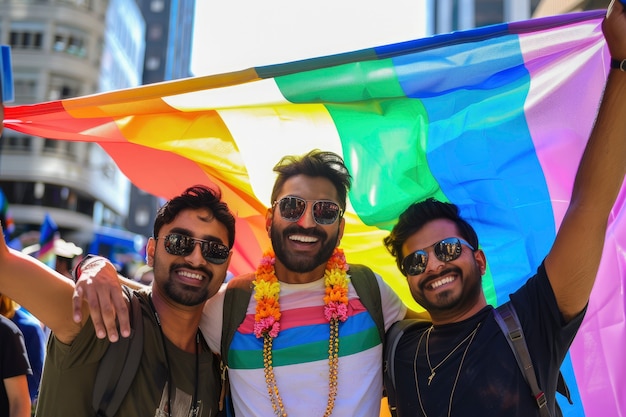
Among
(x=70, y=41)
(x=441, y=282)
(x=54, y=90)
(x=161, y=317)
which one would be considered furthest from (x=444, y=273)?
(x=70, y=41)

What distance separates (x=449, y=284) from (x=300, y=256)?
28.5 inches

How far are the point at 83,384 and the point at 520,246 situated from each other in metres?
2.27

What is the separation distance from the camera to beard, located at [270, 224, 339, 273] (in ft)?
9.96

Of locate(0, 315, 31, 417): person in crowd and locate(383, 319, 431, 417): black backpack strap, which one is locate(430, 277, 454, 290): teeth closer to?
locate(383, 319, 431, 417): black backpack strap

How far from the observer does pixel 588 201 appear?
243cm

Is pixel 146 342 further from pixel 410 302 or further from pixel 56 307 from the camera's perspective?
pixel 410 302

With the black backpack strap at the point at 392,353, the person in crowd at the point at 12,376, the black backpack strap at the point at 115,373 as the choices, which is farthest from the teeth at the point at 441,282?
the person in crowd at the point at 12,376

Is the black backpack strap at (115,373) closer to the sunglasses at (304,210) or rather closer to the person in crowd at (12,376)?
the sunglasses at (304,210)

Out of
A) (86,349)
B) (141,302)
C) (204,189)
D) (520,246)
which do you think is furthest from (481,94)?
(86,349)

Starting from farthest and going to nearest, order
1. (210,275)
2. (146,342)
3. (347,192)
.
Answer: (347,192), (210,275), (146,342)

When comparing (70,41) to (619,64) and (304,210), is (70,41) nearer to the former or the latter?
(304,210)

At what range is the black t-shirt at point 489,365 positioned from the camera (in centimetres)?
247

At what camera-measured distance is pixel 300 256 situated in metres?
3.04

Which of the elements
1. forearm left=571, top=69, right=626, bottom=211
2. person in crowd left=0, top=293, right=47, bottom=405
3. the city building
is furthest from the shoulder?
A: the city building
